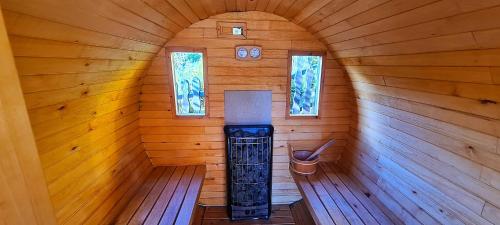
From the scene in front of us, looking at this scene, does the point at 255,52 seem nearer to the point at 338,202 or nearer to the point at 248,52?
the point at 248,52

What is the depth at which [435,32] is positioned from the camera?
1.14 meters

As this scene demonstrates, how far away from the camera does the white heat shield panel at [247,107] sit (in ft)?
8.71

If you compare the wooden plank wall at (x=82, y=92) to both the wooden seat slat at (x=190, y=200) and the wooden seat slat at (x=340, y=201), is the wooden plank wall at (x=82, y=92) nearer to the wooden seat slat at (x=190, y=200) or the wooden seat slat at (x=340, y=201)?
the wooden seat slat at (x=190, y=200)

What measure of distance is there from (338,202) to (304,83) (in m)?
1.32

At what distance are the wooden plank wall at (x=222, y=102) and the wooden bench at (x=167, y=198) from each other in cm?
19

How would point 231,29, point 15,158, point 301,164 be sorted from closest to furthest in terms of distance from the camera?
point 15,158, point 231,29, point 301,164

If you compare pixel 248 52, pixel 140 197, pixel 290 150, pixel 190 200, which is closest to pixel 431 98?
pixel 290 150

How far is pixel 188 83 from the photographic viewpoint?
8.59ft

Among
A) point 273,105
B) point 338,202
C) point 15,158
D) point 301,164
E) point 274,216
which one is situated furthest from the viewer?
point 274,216

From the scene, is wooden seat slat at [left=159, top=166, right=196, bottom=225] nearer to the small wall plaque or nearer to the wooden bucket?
the wooden bucket

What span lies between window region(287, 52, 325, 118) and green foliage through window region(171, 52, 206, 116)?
1.01 meters

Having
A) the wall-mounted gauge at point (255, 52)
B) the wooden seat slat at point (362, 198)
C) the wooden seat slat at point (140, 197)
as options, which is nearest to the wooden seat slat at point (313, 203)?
the wooden seat slat at point (362, 198)

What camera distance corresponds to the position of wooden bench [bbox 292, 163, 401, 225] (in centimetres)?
193

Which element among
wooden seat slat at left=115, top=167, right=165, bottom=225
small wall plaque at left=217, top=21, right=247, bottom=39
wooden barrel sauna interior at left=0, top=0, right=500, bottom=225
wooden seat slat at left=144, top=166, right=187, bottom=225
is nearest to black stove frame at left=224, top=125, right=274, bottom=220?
wooden barrel sauna interior at left=0, top=0, right=500, bottom=225
